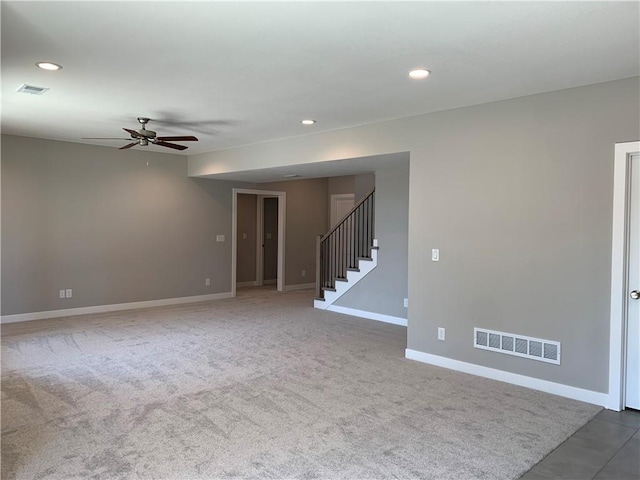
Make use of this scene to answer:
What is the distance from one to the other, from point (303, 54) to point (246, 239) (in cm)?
770

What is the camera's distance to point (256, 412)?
11.5 feet

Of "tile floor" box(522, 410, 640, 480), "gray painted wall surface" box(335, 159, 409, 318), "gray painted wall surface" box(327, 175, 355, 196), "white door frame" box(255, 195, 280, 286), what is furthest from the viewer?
"white door frame" box(255, 195, 280, 286)

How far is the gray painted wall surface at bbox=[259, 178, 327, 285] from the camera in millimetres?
10086

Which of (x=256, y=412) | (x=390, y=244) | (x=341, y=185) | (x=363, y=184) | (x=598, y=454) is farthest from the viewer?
(x=341, y=185)

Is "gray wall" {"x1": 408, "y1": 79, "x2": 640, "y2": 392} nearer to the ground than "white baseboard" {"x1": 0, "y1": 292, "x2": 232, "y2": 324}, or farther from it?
farther from it

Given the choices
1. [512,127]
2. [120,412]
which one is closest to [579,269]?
[512,127]

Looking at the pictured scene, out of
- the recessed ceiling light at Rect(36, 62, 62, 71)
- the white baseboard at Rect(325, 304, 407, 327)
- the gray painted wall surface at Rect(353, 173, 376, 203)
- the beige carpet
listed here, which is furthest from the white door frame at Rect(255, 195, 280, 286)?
the recessed ceiling light at Rect(36, 62, 62, 71)

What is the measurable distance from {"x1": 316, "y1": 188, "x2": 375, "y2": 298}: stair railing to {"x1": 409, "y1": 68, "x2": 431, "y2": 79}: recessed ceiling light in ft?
13.4

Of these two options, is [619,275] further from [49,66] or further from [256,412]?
[49,66]

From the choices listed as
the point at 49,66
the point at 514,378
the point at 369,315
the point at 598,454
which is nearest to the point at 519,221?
the point at 514,378

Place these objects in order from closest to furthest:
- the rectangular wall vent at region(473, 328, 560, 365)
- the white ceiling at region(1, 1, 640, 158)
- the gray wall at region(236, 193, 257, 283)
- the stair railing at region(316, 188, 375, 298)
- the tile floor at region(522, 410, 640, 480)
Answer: the white ceiling at region(1, 1, 640, 158) → the tile floor at region(522, 410, 640, 480) → the rectangular wall vent at region(473, 328, 560, 365) → the stair railing at region(316, 188, 375, 298) → the gray wall at region(236, 193, 257, 283)

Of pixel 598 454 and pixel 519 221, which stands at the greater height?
pixel 519 221

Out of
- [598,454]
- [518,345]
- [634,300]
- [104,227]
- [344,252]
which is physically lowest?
[598,454]

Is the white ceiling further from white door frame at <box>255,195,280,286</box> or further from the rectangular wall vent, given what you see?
white door frame at <box>255,195,280,286</box>
